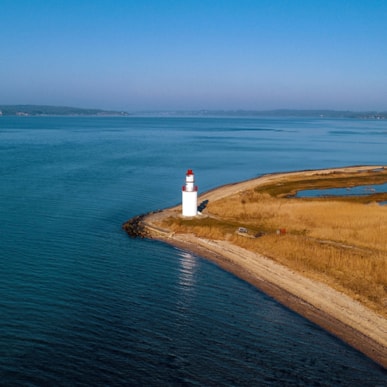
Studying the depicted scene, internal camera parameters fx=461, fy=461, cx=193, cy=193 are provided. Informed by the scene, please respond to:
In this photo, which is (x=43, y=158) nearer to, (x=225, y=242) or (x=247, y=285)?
(x=225, y=242)

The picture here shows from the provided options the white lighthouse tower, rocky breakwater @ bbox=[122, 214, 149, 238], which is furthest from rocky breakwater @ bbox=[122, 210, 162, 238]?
Result: the white lighthouse tower

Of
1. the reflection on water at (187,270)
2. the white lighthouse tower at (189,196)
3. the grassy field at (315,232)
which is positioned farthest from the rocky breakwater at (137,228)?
the reflection on water at (187,270)

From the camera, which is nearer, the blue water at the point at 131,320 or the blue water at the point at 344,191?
the blue water at the point at 131,320

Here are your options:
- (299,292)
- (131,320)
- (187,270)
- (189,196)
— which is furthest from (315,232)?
(131,320)

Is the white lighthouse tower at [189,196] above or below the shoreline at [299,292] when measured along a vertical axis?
above

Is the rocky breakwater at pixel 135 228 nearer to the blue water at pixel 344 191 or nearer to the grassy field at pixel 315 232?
the grassy field at pixel 315 232

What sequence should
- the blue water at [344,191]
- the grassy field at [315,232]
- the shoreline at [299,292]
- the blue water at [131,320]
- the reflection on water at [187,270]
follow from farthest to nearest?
the blue water at [344,191] → the reflection on water at [187,270] → the grassy field at [315,232] → the shoreline at [299,292] → the blue water at [131,320]

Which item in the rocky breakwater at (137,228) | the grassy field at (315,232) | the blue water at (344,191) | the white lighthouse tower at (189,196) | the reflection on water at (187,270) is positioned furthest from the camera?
the blue water at (344,191)

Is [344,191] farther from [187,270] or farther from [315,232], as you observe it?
[187,270]
